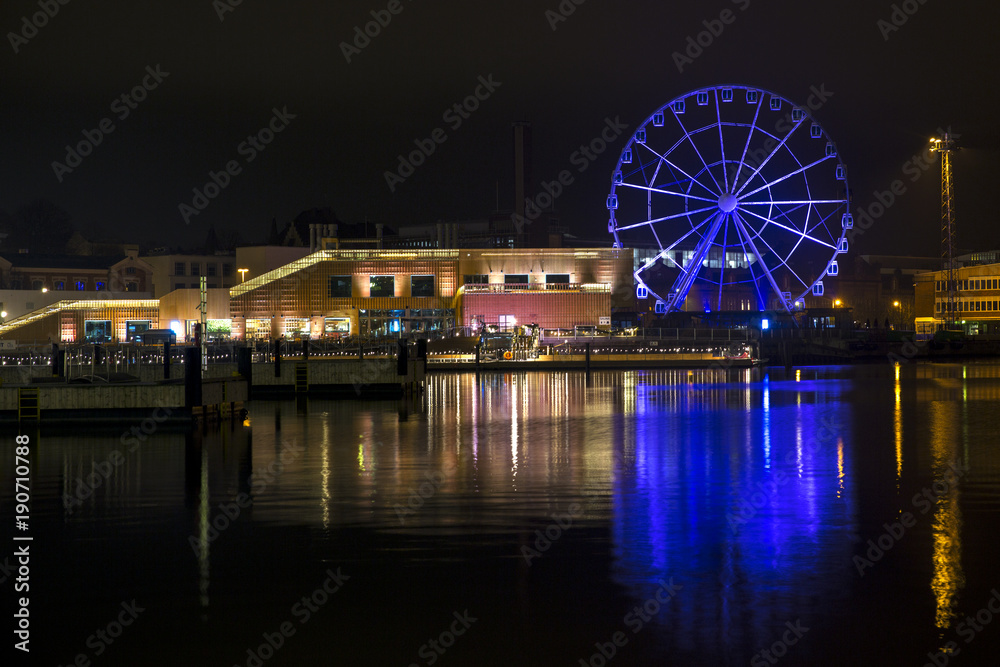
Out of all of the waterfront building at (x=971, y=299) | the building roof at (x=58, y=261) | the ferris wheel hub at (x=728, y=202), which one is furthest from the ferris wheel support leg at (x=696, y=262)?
the building roof at (x=58, y=261)

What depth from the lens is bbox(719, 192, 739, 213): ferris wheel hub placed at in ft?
209

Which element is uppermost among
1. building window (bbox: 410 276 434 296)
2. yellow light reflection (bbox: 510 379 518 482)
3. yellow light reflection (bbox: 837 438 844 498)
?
building window (bbox: 410 276 434 296)

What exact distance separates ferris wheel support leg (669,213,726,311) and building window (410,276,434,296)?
19100 mm

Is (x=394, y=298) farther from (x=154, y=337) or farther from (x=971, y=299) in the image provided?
(x=971, y=299)

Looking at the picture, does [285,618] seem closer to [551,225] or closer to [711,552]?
[711,552]

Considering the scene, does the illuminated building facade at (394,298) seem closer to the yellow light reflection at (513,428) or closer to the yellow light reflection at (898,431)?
the yellow light reflection at (513,428)

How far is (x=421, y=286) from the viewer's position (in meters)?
79.5

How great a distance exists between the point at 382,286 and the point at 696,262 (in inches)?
976

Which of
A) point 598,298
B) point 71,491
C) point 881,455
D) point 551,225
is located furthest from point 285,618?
point 551,225

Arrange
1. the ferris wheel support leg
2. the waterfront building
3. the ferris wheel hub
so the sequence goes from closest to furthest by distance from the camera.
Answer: the ferris wheel hub
the ferris wheel support leg
the waterfront building

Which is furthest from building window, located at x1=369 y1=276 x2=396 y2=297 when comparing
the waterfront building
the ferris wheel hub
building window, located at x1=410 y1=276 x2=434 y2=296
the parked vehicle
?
the waterfront building

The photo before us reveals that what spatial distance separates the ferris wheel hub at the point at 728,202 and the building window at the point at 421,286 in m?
25.1

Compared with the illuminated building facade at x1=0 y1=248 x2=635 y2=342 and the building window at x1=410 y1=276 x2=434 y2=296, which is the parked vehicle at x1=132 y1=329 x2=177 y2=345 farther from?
the building window at x1=410 y1=276 x2=434 y2=296

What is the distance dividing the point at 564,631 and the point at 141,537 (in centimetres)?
643
